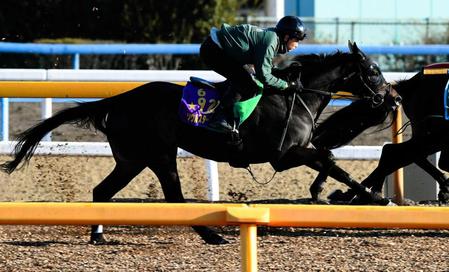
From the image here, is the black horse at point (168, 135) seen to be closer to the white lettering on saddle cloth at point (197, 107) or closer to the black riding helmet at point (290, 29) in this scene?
the white lettering on saddle cloth at point (197, 107)

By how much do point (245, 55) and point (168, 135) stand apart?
0.72 meters

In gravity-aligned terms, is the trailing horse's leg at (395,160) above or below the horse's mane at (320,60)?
below

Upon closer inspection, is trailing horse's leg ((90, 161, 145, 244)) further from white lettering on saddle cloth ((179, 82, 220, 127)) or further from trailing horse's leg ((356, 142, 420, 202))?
trailing horse's leg ((356, 142, 420, 202))

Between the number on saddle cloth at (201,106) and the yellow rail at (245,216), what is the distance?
2666 mm

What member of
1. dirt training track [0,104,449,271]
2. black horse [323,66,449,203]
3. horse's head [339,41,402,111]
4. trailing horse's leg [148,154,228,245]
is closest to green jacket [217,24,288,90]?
horse's head [339,41,402,111]

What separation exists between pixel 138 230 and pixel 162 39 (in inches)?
468

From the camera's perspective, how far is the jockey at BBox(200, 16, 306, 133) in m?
6.93

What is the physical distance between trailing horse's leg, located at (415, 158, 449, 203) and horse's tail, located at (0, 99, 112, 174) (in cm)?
261

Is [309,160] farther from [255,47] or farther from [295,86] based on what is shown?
[255,47]

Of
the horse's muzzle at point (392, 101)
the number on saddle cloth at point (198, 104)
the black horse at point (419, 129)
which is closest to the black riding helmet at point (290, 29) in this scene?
the number on saddle cloth at point (198, 104)

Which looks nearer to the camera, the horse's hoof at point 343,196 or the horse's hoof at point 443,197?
the horse's hoof at point 343,196

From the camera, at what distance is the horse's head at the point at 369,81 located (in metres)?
7.42

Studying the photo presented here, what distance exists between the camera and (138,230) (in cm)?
759

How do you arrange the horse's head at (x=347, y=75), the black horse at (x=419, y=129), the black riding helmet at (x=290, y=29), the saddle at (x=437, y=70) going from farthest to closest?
the saddle at (x=437, y=70)
the black horse at (x=419, y=129)
the horse's head at (x=347, y=75)
the black riding helmet at (x=290, y=29)
